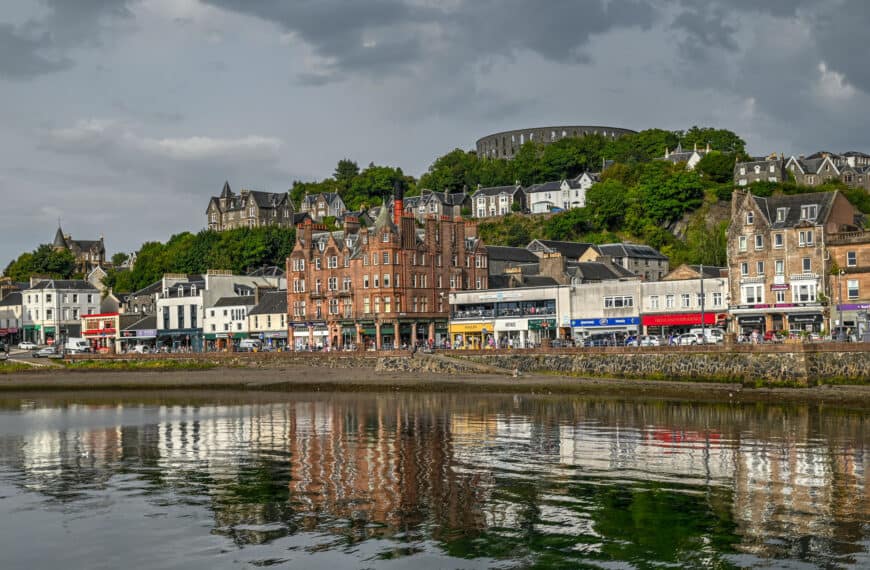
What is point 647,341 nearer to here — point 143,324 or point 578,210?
point 578,210

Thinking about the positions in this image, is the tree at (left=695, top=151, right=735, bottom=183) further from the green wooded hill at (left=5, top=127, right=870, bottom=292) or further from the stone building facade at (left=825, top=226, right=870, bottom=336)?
the stone building facade at (left=825, top=226, right=870, bottom=336)

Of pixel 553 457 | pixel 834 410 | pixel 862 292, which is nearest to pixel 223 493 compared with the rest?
pixel 553 457

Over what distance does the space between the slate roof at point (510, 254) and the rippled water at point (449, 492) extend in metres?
49.4

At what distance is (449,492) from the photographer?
28516 millimetres

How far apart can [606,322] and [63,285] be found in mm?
79305

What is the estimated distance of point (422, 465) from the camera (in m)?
33.8

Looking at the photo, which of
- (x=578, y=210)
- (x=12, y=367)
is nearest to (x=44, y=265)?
(x=12, y=367)

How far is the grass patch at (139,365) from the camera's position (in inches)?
3356

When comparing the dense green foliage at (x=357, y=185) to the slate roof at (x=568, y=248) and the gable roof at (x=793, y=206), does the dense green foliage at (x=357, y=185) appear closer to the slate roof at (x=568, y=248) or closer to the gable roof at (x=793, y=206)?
the slate roof at (x=568, y=248)

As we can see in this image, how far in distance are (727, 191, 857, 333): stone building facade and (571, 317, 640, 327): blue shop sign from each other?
8.69m

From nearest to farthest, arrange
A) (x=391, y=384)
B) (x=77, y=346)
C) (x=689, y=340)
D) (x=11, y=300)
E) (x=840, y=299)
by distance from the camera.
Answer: (x=840, y=299)
(x=689, y=340)
(x=391, y=384)
(x=77, y=346)
(x=11, y=300)

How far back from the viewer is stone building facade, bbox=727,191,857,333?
223ft

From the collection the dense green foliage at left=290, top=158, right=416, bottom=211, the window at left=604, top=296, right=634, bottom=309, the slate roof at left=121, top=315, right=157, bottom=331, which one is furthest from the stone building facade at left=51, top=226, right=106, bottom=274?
the window at left=604, top=296, right=634, bottom=309

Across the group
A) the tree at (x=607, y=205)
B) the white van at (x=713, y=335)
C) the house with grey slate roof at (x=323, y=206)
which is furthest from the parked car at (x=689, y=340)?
the house with grey slate roof at (x=323, y=206)
